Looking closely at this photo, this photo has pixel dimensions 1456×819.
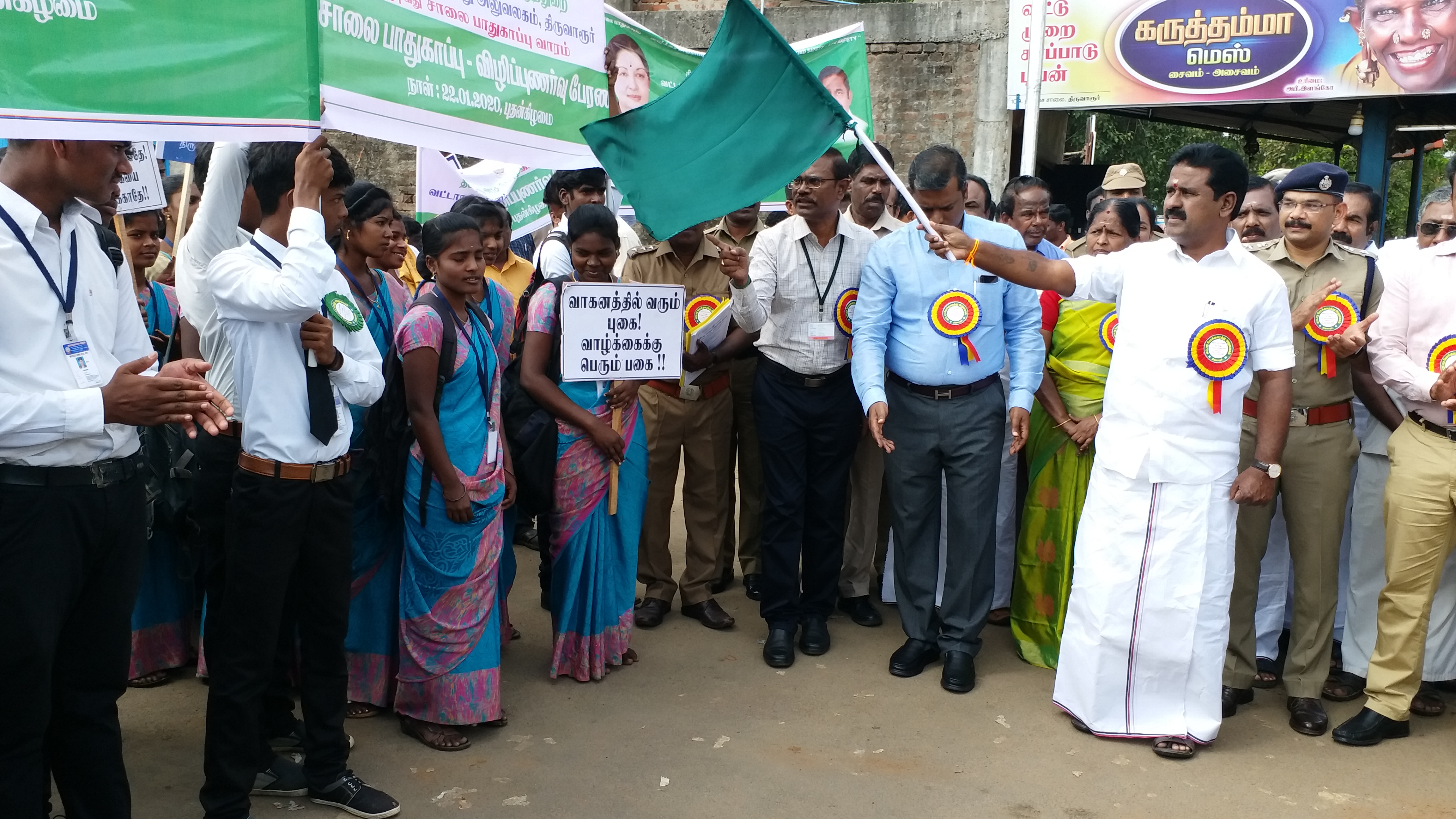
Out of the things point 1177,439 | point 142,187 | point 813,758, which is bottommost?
point 813,758

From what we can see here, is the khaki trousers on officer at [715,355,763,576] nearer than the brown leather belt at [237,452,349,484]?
No

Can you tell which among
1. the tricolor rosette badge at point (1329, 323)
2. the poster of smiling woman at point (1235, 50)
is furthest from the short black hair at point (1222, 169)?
the poster of smiling woman at point (1235, 50)

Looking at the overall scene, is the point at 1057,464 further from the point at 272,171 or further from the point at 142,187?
the point at 142,187

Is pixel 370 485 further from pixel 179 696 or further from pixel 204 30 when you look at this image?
pixel 204 30

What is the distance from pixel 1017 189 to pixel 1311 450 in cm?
222

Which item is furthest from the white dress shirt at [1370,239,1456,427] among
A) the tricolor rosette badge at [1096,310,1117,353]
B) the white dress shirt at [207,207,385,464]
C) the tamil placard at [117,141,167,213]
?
the tamil placard at [117,141,167,213]

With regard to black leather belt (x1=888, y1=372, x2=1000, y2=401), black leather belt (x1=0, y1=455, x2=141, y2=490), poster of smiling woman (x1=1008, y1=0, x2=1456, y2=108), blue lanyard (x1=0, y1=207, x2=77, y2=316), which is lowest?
black leather belt (x1=0, y1=455, x2=141, y2=490)

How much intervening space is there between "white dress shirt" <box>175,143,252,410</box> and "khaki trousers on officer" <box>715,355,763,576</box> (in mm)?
2506

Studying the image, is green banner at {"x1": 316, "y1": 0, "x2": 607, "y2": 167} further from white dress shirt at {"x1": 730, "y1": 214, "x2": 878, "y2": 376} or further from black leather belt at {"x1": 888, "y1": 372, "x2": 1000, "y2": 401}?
black leather belt at {"x1": 888, "y1": 372, "x2": 1000, "y2": 401}

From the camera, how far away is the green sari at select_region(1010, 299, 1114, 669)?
4.84 m

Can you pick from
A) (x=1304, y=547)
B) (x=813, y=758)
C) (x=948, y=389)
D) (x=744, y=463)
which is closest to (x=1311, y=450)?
(x=1304, y=547)

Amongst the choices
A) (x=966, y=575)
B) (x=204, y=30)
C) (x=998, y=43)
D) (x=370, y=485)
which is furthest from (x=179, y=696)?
(x=998, y=43)

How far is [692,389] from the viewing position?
5184 millimetres

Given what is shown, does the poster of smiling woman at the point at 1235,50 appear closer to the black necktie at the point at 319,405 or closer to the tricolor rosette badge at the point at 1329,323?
the tricolor rosette badge at the point at 1329,323
